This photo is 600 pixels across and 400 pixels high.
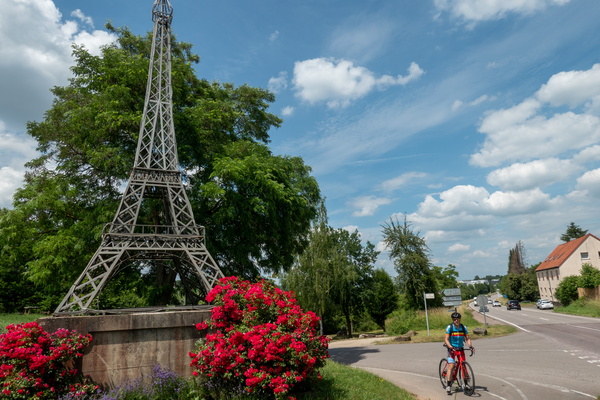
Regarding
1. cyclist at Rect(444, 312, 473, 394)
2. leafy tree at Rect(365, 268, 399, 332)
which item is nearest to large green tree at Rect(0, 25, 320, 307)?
cyclist at Rect(444, 312, 473, 394)

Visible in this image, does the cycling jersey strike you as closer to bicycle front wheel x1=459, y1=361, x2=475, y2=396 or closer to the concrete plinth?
bicycle front wheel x1=459, y1=361, x2=475, y2=396

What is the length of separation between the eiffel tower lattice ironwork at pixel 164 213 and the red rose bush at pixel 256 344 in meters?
2.28

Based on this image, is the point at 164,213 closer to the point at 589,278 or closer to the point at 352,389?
the point at 352,389

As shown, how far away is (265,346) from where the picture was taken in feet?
21.7

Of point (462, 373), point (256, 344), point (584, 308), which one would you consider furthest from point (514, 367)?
point (584, 308)

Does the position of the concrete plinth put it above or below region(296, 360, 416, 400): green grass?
above

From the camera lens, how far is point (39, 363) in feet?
20.3

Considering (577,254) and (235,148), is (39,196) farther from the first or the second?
(577,254)

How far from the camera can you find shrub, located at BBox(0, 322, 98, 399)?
6.00 m

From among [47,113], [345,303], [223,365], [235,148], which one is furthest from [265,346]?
[345,303]

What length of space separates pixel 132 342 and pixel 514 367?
37.0 feet

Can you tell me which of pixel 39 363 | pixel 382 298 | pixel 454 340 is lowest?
pixel 382 298

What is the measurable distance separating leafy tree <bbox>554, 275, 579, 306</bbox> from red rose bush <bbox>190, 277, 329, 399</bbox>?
47.2 meters

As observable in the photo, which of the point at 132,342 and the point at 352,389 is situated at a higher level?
the point at 132,342
